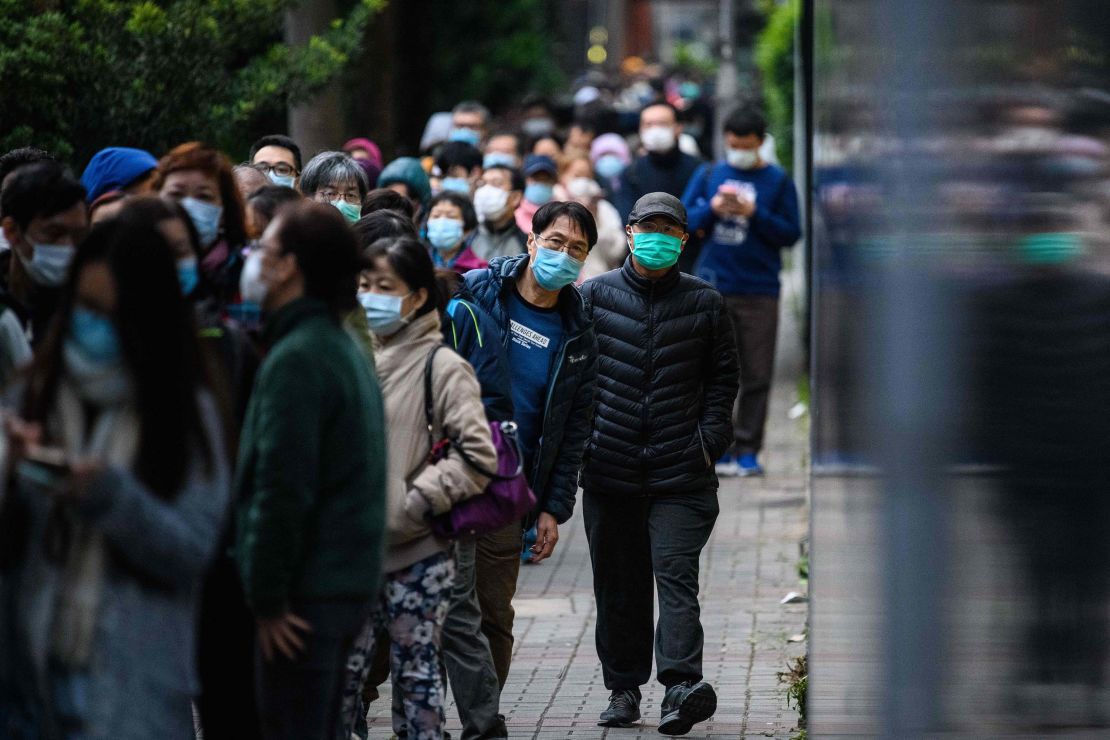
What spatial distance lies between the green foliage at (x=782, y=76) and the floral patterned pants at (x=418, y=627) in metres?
16.7

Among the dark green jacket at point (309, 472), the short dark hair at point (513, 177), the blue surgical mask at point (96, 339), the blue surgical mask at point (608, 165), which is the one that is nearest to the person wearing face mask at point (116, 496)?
the blue surgical mask at point (96, 339)

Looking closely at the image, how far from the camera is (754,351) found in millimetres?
12062

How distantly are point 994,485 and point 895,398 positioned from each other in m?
0.24

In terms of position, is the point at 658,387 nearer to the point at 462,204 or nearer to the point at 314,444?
the point at 462,204

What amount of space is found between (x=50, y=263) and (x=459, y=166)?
6905 millimetres

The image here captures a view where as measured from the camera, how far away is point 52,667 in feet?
11.8

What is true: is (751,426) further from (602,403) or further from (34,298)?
(34,298)

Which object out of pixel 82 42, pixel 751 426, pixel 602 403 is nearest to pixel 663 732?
pixel 602 403

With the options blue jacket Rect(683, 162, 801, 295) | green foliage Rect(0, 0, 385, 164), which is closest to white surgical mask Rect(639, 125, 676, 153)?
blue jacket Rect(683, 162, 801, 295)

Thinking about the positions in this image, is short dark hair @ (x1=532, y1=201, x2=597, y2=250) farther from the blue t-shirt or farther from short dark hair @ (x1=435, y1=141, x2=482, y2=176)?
short dark hair @ (x1=435, y1=141, x2=482, y2=176)

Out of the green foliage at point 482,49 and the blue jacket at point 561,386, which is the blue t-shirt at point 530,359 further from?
the green foliage at point 482,49

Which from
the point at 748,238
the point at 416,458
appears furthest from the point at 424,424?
the point at 748,238

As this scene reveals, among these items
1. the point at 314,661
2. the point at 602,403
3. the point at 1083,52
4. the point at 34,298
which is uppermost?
the point at 1083,52

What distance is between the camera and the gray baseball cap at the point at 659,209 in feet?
22.2
